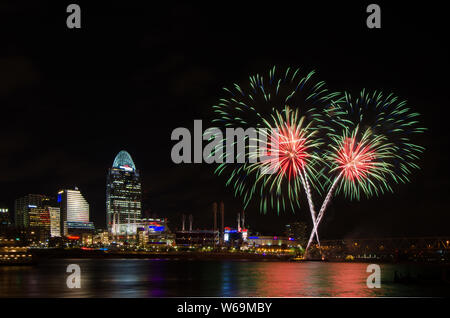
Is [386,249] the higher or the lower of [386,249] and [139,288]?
the lower
